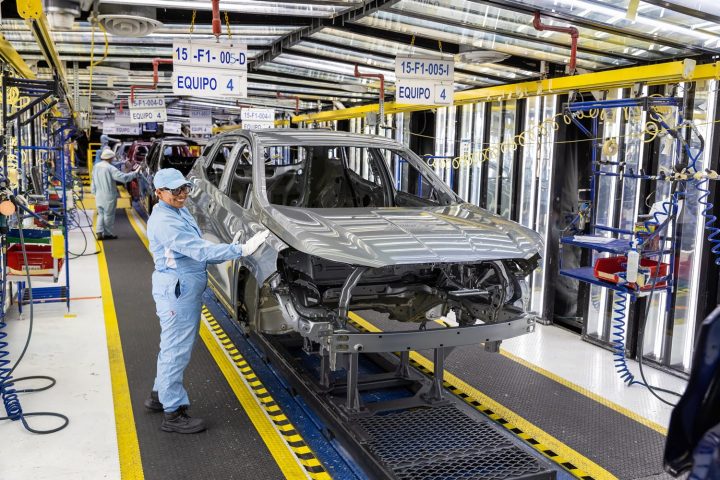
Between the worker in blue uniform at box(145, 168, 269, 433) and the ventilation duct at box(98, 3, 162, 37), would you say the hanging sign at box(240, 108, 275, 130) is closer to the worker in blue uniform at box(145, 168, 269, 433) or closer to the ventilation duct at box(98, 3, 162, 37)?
the ventilation duct at box(98, 3, 162, 37)

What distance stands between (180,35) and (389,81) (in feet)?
9.98

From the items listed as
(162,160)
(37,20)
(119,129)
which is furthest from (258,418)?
(119,129)

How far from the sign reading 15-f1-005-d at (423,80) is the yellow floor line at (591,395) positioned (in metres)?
2.81

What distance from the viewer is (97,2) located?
5.39 m

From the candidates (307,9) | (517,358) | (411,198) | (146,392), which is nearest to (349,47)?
(307,9)

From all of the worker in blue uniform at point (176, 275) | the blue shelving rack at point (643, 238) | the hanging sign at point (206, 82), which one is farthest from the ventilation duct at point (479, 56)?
the worker in blue uniform at point (176, 275)

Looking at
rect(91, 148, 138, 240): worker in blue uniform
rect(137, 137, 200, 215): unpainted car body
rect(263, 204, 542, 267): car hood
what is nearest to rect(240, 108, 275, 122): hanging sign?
rect(137, 137, 200, 215): unpainted car body

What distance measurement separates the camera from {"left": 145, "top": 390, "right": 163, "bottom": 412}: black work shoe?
4.38 meters

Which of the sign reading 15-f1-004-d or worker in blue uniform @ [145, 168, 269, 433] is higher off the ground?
the sign reading 15-f1-004-d

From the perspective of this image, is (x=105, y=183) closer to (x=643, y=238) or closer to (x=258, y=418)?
(x=258, y=418)

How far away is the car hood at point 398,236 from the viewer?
3.49 m

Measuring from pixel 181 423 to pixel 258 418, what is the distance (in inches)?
20.8

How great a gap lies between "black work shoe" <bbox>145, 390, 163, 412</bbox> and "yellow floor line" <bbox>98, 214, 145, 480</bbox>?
125mm

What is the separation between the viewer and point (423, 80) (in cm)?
686
